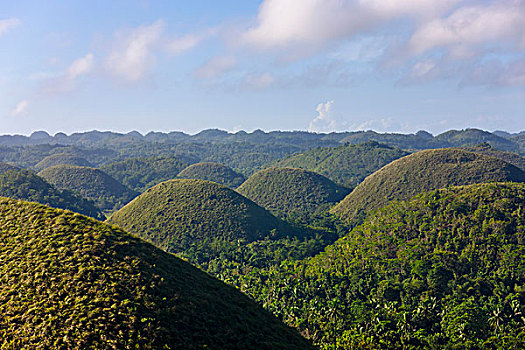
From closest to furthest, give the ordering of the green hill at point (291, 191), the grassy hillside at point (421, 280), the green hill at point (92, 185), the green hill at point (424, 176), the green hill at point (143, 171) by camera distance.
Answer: the grassy hillside at point (421, 280) → the green hill at point (424, 176) → the green hill at point (291, 191) → the green hill at point (92, 185) → the green hill at point (143, 171)

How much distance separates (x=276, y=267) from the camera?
5462 centimetres

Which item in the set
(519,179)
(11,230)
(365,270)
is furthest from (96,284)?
(519,179)

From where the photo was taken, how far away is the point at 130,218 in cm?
7462

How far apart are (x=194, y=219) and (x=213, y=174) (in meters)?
101

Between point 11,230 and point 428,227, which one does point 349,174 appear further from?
point 11,230

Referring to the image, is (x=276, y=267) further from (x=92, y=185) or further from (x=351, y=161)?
(x=351, y=161)

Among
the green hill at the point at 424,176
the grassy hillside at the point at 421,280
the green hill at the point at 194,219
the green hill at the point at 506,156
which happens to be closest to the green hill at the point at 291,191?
the green hill at the point at 424,176

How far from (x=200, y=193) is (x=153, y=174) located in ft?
371

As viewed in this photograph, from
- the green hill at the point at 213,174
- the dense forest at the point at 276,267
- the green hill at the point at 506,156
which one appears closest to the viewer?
the dense forest at the point at 276,267

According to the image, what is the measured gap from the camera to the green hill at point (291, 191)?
109 m

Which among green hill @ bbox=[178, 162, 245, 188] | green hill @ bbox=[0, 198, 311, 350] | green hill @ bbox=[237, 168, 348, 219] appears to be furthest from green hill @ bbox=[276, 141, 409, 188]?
green hill @ bbox=[0, 198, 311, 350]

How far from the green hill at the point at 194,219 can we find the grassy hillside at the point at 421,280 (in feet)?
59.6

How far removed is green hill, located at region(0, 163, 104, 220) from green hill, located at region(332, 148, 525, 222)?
7204 centimetres

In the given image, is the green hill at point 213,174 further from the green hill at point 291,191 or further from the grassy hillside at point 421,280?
the grassy hillside at point 421,280
